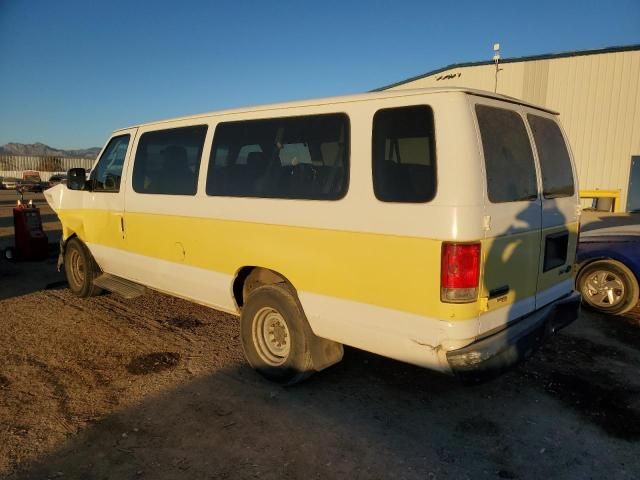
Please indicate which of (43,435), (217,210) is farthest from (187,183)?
(43,435)

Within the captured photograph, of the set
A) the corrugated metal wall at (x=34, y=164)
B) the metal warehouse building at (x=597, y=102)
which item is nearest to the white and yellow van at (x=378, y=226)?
the metal warehouse building at (x=597, y=102)

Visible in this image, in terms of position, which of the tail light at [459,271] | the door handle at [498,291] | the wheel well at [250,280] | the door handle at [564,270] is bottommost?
the wheel well at [250,280]

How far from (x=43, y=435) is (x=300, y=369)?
Result: 1876 millimetres

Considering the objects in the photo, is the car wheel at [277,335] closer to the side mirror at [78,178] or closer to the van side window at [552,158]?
the van side window at [552,158]

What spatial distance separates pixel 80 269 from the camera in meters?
6.62

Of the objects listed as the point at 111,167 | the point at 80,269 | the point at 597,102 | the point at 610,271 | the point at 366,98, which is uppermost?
the point at 597,102

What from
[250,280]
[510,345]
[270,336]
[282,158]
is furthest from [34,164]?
[510,345]

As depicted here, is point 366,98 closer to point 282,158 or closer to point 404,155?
point 404,155

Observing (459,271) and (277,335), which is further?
(277,335)

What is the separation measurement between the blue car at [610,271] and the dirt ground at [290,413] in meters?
0.63

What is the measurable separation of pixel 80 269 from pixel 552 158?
5974mm

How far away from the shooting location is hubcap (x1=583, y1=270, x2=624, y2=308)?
19.7ft

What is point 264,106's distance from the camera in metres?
4.08

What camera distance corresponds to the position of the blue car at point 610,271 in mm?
5883
